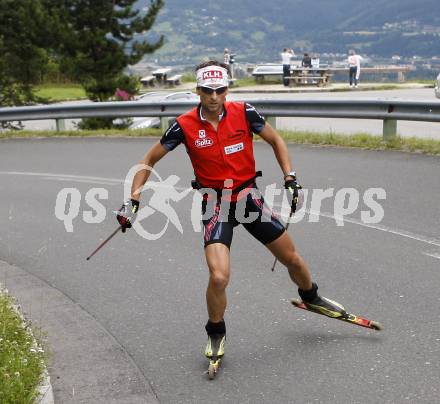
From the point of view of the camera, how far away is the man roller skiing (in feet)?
17.1

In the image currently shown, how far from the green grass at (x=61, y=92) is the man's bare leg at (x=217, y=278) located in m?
36.4

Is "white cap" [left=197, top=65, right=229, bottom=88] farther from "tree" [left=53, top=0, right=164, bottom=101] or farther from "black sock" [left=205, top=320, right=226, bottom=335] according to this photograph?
"tree" [left=53, top=0, right=164, bottom=101]

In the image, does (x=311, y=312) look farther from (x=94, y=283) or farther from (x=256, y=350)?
(x=94, y=283)

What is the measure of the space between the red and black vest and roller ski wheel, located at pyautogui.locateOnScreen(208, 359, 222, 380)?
1.15 metres

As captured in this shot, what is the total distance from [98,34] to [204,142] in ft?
82.1

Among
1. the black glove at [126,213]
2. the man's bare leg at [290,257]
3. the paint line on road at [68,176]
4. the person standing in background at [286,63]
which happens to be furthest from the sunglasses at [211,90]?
the person standing in background at [286,63]

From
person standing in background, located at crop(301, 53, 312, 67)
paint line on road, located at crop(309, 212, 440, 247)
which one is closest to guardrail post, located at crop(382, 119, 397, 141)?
paint line on road, located at crop(309, 212, 440, 247)

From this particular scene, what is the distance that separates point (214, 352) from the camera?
17.0 ft

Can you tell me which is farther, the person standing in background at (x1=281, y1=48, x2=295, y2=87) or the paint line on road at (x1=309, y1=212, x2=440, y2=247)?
the person standing in background at (x1=281, y1=48, x2=295, y2=87)

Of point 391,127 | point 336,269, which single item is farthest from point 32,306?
point 391,127

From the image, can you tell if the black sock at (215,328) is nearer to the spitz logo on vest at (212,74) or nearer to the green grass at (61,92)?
the spitz logo on vest at (212,74)

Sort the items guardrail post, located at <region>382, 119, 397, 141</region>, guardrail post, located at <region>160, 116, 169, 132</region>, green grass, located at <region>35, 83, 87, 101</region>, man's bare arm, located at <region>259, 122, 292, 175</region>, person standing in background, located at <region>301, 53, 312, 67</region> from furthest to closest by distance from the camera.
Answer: person standing in background, located at <region>301, 53, 312, 67</region>
green grass, located at <region>35, 83, 87, 101</region>
guardrail post, located at <region>160, 116, 169, 132</region>
guardrail post, located at <region>382, 119, 397, 141</region>
man's bare arm, located at <region>259, 122, 292, 175</region>

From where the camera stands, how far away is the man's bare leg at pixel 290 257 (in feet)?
17.9

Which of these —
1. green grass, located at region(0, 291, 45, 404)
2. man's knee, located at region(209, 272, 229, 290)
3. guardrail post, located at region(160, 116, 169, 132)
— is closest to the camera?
green grass, located at region(0, 291, 45, 404)
